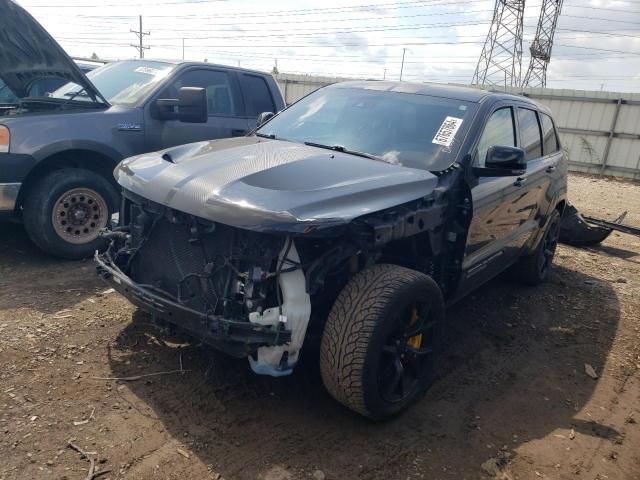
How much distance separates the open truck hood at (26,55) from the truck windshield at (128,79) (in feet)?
1.20

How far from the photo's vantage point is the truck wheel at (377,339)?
2787 millimetres

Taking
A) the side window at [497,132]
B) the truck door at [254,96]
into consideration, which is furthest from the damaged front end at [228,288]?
the truck door at [254,96]

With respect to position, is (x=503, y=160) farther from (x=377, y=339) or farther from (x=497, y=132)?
(x=377, y=339)

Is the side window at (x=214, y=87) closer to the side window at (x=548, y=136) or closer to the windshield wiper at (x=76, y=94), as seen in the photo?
the windshield wiper at (x=76, y=94)

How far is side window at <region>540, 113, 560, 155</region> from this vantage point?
538cm

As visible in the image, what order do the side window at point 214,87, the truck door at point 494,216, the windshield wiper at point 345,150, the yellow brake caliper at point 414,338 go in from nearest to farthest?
the yellow brake caliper at point 414,338
the windshield wiper at point 345,150
the truck door at point 494,216
the side window at point 214,87

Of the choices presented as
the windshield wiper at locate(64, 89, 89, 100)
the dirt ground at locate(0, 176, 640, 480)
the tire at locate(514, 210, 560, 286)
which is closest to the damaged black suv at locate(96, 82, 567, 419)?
the dirt ground at locate(0, 176, 640, 480)

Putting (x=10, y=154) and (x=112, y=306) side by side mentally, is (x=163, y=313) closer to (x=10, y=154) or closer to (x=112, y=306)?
(x=112, y=306)

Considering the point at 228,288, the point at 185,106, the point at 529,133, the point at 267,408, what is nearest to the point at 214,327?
the point at 228,288

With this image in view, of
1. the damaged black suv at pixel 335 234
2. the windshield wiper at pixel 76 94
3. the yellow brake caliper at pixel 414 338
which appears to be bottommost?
the yellow brake caliper at pixel 414 338

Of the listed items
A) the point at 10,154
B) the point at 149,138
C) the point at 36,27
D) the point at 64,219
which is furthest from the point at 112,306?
the point at 36,27

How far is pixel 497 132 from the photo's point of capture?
4.21 metres

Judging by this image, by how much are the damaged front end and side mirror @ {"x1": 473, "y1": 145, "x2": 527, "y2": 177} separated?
5.39ft

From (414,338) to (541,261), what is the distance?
10.2 feet
